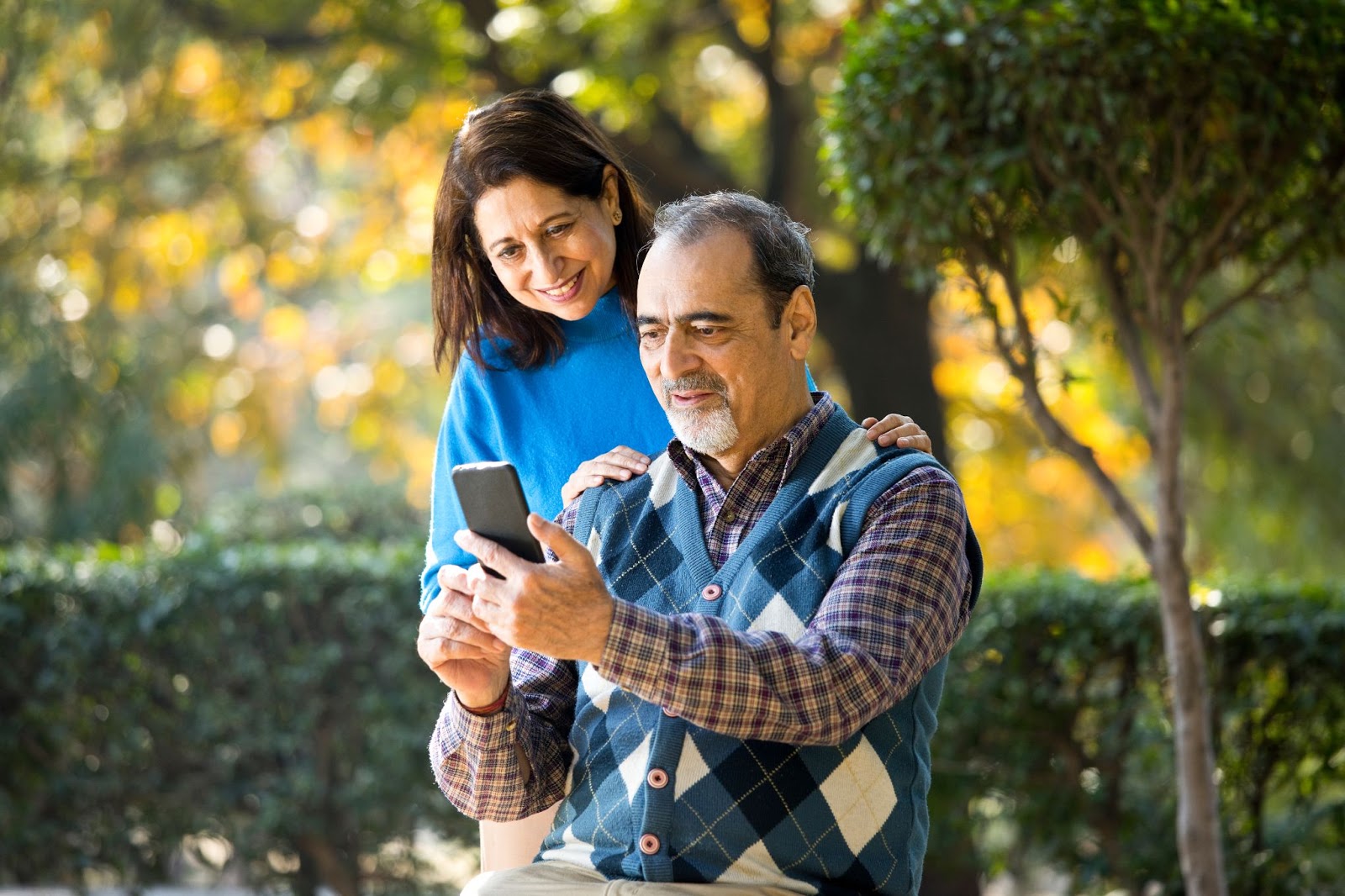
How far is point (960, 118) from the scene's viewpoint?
332 cm

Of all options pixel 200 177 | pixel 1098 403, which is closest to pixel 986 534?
pixel 1098 403

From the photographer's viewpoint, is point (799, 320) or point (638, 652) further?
point (799, 320)

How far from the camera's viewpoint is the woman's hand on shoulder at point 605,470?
2.38 metres

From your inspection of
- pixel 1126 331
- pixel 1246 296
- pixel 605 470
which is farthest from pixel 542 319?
pixel 1246 296

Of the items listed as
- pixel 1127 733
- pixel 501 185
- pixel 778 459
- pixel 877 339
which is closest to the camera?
pixel 778 459

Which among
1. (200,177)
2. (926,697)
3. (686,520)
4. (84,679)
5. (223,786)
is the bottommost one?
(223,786)

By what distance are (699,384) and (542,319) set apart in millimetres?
633

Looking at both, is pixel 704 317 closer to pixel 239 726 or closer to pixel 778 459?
pixel 778 459

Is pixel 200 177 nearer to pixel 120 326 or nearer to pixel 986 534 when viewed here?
pixel 120 326

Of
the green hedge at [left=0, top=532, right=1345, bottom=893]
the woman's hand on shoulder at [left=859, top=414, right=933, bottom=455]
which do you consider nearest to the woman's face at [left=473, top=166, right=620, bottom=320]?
the woman's hand on shoulder at [left=859, top=414, right=933, bottom=455]

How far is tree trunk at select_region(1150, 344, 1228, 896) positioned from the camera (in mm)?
3527

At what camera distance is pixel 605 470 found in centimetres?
241

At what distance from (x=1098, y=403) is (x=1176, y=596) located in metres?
5.63

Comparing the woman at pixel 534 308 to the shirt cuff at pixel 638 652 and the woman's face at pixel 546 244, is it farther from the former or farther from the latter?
the shirt cuff at pixel 638 652
